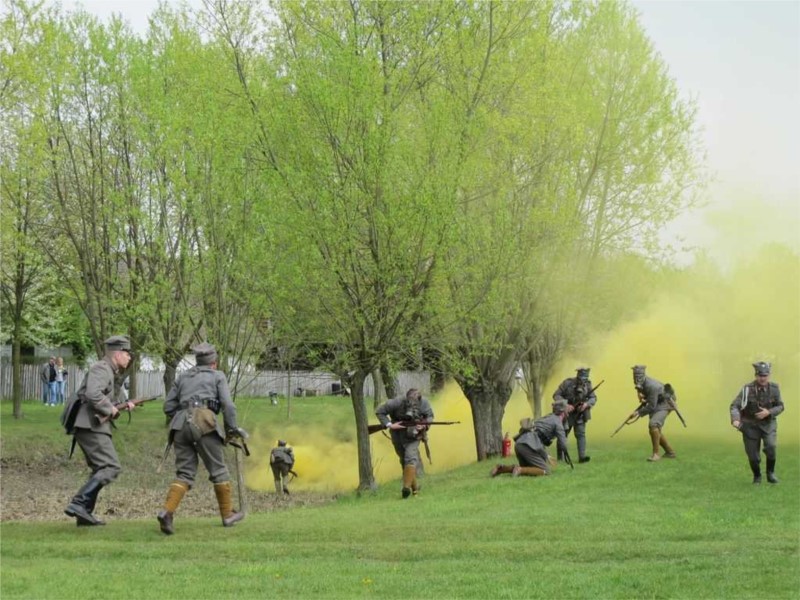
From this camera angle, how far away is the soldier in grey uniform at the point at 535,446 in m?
21.2

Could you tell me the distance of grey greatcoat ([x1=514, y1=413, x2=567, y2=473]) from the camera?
21.3m

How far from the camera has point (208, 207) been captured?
57.4ft

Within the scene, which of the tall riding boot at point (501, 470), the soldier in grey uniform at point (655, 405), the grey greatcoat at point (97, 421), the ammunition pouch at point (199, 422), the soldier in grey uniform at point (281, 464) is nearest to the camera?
the ammunition pouch at point (199, 422)

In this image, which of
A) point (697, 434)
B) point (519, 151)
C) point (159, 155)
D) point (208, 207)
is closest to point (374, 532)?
point (208, 207)

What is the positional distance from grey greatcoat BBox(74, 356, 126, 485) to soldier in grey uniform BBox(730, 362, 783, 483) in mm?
10617

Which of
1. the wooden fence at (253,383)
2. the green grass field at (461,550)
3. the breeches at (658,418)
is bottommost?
the green grass field at (461,550)

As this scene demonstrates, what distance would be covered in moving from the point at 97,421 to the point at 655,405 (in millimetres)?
13564

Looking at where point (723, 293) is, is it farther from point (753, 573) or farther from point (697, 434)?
point (753, 573)

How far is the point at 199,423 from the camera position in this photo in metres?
12.7

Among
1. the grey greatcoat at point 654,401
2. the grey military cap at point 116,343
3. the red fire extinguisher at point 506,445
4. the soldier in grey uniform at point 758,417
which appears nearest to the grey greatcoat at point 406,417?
the soldier in grey uniform at point 758,417

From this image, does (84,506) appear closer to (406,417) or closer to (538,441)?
(406,417)

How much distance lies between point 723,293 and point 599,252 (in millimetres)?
12219

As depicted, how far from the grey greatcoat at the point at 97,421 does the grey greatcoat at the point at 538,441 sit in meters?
10.2

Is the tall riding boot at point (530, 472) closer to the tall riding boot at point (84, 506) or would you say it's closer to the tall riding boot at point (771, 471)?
the tall riding boot at point (771, 471)
